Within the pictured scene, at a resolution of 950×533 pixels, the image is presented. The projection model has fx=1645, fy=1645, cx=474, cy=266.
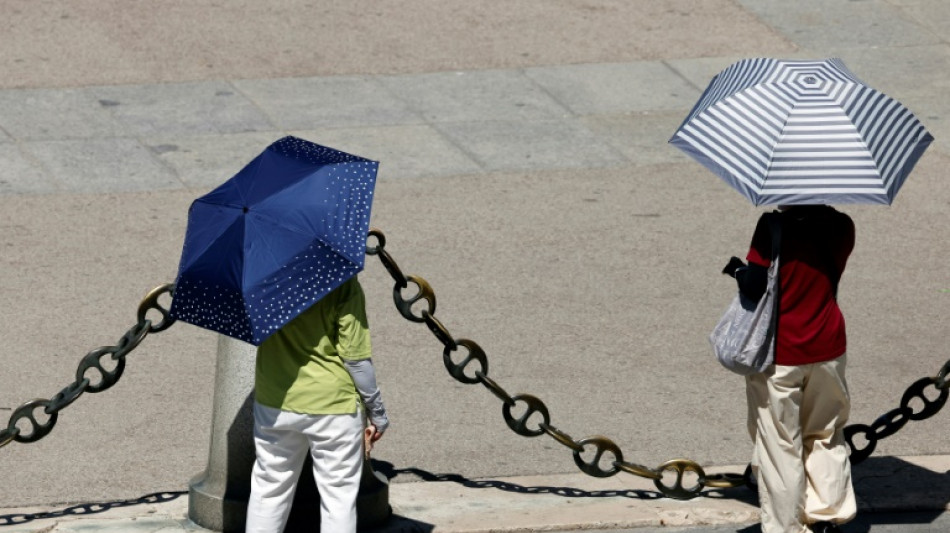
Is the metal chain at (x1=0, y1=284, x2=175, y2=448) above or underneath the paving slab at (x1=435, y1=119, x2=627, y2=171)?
above

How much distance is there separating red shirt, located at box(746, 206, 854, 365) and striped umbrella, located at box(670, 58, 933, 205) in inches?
8.0

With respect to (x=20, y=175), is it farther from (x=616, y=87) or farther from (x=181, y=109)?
(x=616, y=87)

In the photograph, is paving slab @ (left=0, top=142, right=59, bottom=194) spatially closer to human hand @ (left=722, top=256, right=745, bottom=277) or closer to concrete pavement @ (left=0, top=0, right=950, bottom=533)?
concrete pavement @ (left=0, top=0, right=950, bottom=533)

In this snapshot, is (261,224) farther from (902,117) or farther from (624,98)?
(624,98)

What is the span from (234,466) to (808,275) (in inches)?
87.7

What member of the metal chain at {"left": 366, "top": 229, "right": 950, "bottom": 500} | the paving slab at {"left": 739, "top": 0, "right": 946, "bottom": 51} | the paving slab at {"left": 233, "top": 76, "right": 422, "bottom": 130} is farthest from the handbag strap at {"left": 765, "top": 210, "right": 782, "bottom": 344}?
the paving slab at {"left": 739, "top": 0, "right": 946, "bottom": 51}

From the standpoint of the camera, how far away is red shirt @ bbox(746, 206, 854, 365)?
Answer: 19.3 ft

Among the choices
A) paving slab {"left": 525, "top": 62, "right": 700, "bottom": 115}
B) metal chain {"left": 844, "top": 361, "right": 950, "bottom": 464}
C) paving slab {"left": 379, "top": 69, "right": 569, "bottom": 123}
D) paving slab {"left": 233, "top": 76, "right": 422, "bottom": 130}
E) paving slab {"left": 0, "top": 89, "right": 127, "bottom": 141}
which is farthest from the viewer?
paving slab {"left": 525, "top": 62, "right": 700, "bottom": 115}

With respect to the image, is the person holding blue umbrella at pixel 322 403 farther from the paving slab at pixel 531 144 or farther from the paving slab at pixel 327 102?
the paving slab at pixel 327 102

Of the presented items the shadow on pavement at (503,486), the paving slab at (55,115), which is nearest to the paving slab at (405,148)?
the paving slab at (55,115)

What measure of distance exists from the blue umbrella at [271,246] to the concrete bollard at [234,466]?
0.67 m

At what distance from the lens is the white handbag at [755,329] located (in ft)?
19.4

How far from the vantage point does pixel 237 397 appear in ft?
20.2

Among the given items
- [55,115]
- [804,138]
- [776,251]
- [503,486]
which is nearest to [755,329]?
[776,251]
